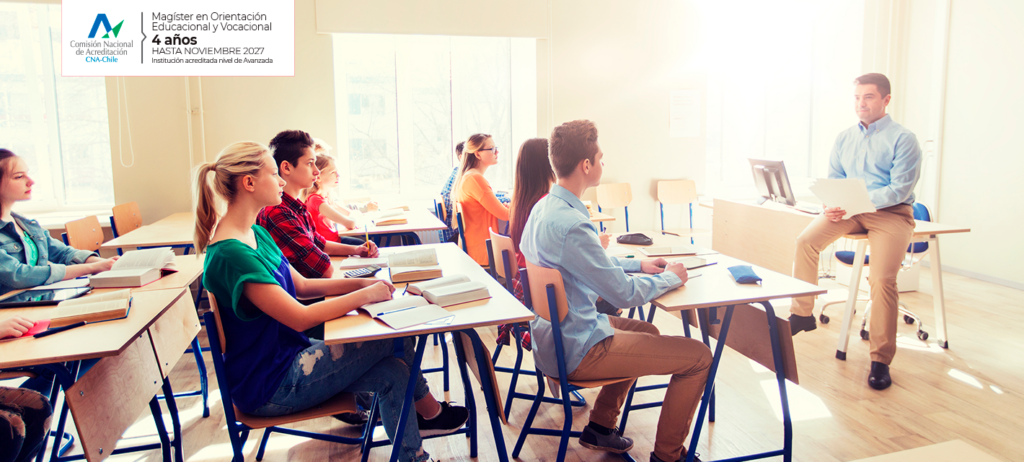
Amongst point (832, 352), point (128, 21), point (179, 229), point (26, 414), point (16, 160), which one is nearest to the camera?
point (26, 414)

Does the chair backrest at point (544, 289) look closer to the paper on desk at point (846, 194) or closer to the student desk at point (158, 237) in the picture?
the paper on desk at point (846, 194)

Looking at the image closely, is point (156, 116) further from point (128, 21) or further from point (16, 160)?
point (16, 160)

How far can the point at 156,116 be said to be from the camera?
4.86m

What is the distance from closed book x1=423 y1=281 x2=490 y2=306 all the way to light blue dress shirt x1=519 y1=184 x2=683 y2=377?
21 centimetres

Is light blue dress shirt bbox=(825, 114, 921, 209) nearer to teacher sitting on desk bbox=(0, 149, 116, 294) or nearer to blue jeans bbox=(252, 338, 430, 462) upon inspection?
blue jeans bbox=(252, 338, 430, 462)

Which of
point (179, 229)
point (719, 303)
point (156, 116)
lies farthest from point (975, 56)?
point (156, 116)

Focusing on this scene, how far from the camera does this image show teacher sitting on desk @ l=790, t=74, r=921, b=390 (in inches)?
115

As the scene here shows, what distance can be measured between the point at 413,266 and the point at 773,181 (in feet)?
8.46

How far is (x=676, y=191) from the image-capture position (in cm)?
589

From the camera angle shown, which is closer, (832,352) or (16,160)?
(16,160)

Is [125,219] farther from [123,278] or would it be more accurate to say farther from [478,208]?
[478,208]

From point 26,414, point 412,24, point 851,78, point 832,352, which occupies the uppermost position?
point 412,24

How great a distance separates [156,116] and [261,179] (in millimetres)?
3799

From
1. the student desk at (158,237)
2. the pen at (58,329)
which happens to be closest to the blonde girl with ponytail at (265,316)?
the pen at (58,329)
